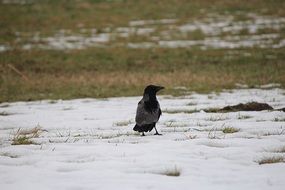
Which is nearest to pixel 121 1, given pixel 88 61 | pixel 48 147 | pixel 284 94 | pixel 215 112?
pixel 88 61

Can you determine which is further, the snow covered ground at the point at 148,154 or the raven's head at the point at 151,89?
the raven's head at the point at 151,89

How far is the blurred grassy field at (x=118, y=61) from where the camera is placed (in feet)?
69.8

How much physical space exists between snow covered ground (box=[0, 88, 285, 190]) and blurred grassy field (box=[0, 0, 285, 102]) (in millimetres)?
8233

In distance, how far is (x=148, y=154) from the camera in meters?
7.09

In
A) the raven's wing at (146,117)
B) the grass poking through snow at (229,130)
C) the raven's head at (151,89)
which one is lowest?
the grass poking through snow at (229,130)

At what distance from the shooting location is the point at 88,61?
30031mm

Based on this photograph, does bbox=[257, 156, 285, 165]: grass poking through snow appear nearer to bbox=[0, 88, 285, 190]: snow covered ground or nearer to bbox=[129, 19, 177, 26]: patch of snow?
bbox=[0, 88, 285, 190]: snow covered ground

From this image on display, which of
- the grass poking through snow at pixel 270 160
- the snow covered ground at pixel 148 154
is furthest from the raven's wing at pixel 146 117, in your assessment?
the grass poking through snow at pixel 270 160

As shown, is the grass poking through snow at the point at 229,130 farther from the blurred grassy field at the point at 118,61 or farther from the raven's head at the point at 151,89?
the blurred grassy field at the point at 118,61

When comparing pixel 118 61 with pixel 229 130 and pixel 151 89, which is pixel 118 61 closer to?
pixel 151 89

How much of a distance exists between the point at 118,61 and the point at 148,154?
2318 centimetres

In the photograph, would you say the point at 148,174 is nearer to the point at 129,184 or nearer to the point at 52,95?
the point at 129,184

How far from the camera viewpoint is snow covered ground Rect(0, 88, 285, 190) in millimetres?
5691

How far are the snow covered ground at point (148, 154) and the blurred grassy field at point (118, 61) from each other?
324 inches
